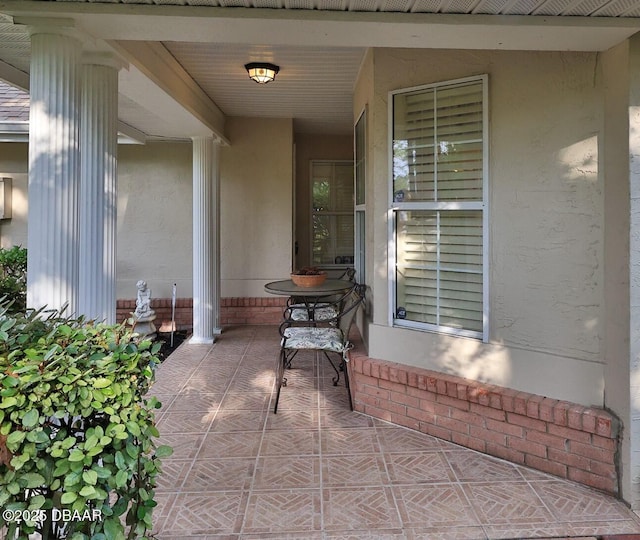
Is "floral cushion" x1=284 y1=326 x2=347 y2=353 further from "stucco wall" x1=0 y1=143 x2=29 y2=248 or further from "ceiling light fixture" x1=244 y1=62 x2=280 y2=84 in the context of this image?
"stucco wall" x1=0 y1=143 x2=29 y2=248

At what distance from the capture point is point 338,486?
2502 millimetres

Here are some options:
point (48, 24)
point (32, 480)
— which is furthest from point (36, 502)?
point (48, 24)

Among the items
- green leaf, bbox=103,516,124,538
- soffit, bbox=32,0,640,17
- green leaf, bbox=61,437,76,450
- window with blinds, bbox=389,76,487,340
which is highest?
soffit, bbox=32,0,640,17

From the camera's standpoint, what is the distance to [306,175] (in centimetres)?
757

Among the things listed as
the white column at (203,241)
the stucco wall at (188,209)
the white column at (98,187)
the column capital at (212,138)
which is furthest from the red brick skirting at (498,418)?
the column capital at (212,138)

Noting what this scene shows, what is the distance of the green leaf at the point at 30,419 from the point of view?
1199 millimetres

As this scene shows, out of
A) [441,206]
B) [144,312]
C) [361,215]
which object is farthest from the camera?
[144,312]

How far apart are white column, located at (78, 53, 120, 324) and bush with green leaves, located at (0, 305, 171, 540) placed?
1.18 m

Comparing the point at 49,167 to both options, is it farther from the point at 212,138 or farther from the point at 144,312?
the point at 144,312

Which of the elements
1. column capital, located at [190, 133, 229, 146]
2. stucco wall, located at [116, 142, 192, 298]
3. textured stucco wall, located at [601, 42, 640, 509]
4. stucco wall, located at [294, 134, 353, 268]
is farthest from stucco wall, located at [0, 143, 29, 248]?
textured stucco wall, located at [601, 42, 640, 509]

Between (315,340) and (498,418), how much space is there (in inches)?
59.2

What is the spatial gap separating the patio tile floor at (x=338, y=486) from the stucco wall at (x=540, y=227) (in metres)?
0.57

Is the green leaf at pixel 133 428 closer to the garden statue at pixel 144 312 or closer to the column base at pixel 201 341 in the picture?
the column base at pixel 201 341

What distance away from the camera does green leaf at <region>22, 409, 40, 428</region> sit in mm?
1199
